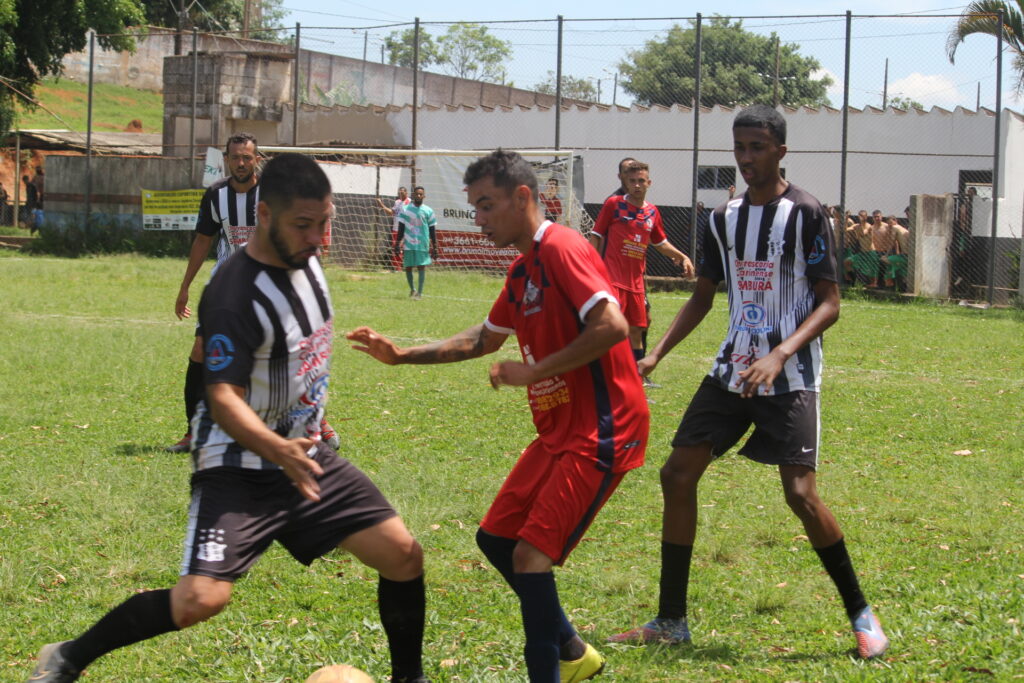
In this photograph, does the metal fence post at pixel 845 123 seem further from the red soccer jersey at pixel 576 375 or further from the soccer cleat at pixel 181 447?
the red soccer jersey at pixel 576 375

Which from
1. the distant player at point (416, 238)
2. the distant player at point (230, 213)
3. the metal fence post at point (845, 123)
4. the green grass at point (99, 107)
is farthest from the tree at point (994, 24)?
the green grass at point (99, 107)

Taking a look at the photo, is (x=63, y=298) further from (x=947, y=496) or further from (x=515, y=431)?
(x=947, y=496)

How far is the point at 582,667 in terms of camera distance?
4195 mm

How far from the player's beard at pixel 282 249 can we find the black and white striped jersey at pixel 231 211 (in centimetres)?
434

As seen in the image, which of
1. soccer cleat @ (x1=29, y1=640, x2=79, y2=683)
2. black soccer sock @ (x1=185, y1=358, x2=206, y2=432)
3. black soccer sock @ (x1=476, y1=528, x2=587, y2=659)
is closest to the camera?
soccer cleat @ (x1=29, y1=640, x2=79, y2=683)

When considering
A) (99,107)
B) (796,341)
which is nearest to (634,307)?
(796,341)

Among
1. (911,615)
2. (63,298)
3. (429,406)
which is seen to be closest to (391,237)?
(63,298)

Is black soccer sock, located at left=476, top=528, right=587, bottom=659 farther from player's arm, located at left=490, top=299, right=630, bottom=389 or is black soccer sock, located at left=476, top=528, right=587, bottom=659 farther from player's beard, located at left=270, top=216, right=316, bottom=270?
player's beard, located at left=270, top=216, right=316, bottom=270

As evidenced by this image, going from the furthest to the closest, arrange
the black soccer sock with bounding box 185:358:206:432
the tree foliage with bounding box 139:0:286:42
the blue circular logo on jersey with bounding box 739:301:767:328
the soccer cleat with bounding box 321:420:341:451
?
the tree foliage with bounding box 139:0:286:42 < the soccer cleat with bounding box 321:420:341:451 < the black soccer sock with bounding box 185:358:206:432 < the blue circular logo on jersey with bounding box 739:301:767:328

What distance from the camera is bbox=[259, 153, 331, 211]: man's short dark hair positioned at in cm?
370

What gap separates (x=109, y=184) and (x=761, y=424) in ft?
93.2

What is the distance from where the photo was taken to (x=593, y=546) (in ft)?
19.5

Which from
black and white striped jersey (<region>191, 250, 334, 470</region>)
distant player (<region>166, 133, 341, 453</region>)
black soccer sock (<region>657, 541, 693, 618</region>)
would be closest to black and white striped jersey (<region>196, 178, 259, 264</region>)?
distant player (<region>166, 133, 341, 453</region>)

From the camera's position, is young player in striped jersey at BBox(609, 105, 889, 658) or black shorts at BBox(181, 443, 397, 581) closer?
black shorts at BBox(181, 443, 397, 581)
